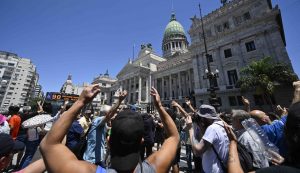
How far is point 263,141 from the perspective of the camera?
1913 mm

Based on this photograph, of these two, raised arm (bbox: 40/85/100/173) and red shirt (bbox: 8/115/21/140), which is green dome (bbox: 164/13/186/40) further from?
raised arm (bbox: 40/85/100/173)

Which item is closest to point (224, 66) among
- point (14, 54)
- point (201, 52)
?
point (201, 52)

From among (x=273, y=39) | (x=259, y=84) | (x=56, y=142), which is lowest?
(x=56, y=142)

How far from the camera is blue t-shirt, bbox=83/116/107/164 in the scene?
3.13 m

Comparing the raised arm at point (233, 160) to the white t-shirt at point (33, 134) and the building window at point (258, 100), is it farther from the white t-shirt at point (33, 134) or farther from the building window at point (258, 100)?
the building window at point (258, 100)

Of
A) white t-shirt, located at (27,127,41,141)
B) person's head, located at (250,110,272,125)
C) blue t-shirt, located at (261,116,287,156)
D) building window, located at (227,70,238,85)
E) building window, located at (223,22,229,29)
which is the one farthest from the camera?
building window, located at (223,22,229,29)

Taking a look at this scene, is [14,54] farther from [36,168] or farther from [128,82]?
[36,168]

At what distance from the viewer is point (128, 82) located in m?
50.4

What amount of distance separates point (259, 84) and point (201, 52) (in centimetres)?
1286

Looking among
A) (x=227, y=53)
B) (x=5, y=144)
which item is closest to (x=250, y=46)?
(x=227, y=53)

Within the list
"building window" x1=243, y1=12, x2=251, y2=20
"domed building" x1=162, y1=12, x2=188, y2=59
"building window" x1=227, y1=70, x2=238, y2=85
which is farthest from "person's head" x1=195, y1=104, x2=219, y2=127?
"domed building" x1=162, y1=12, x2=188, y2=59

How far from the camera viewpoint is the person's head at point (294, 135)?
1.12 meters

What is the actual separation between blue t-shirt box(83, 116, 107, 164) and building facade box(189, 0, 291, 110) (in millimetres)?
22271

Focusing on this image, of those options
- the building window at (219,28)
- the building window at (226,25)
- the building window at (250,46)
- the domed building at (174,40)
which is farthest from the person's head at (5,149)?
the domed building at (174,40)
